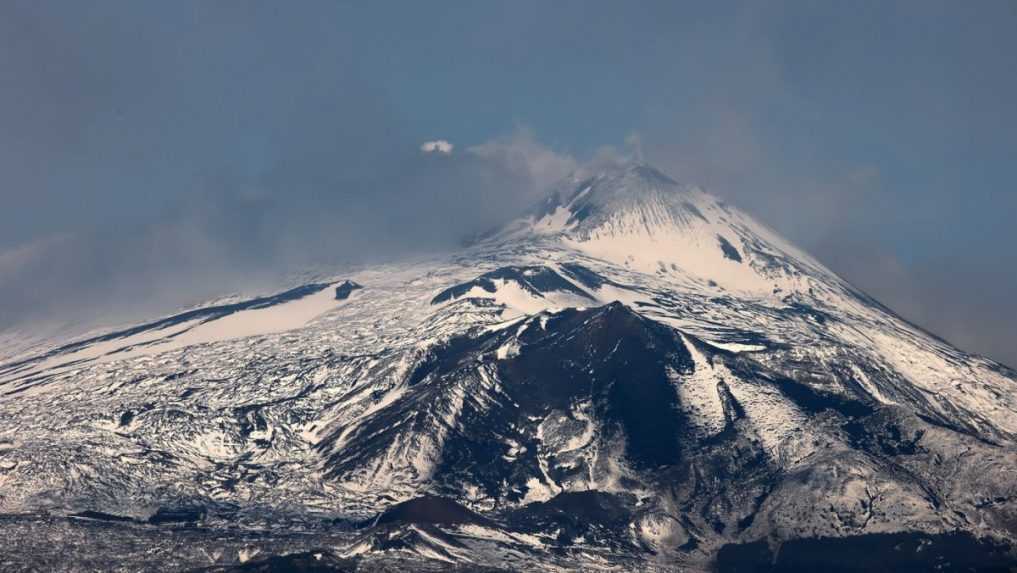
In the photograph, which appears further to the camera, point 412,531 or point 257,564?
point 412,531

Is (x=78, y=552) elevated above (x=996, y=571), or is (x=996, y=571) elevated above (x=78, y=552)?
(x=78, y=552)

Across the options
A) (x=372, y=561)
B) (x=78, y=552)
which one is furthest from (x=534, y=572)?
(x=78, y=552)

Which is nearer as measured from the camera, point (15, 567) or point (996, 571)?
point (15, 567)

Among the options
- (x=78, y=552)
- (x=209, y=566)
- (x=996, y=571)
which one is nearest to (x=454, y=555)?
(x=209, y=566)

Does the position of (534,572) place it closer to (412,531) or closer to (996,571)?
(412,531)

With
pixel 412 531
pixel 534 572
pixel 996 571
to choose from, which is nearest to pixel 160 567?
pixel 412 531

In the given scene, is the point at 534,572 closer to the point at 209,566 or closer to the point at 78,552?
the point at 209,566

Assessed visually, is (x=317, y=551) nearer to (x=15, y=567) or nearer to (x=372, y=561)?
(x=372, y=561)
